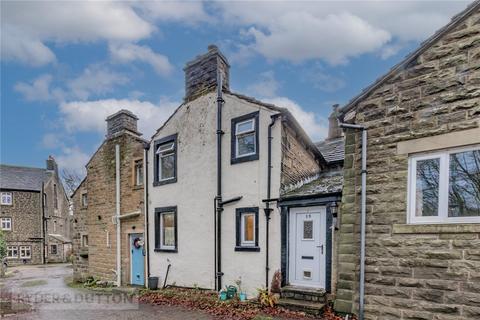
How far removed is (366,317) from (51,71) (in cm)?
1486

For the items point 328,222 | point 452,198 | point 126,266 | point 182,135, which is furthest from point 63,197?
point 452,198

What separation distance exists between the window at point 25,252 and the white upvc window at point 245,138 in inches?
1295

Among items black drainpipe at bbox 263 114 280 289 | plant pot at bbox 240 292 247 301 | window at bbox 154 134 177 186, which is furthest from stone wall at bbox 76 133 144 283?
black drainpipe at bbox 263 114 280 289

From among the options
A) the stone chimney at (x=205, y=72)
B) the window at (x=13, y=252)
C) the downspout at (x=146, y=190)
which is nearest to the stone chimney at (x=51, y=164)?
the window at (x=13, y=252)

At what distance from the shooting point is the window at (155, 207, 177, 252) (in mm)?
12947

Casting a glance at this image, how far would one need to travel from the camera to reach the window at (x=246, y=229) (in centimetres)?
1037

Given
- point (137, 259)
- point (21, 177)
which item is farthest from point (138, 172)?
point (21, 177)

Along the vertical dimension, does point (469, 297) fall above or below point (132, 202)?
below

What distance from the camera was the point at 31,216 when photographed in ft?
114

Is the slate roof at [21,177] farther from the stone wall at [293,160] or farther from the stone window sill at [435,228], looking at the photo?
the stone window sill at [435,228]

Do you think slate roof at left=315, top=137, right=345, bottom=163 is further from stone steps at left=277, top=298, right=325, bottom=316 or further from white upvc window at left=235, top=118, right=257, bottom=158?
stone steps at left=277, top=298, right=325, bottom=316

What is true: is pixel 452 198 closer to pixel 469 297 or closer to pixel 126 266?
pixel 469 297

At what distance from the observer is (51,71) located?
14.6 meters

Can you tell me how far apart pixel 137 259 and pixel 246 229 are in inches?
253
